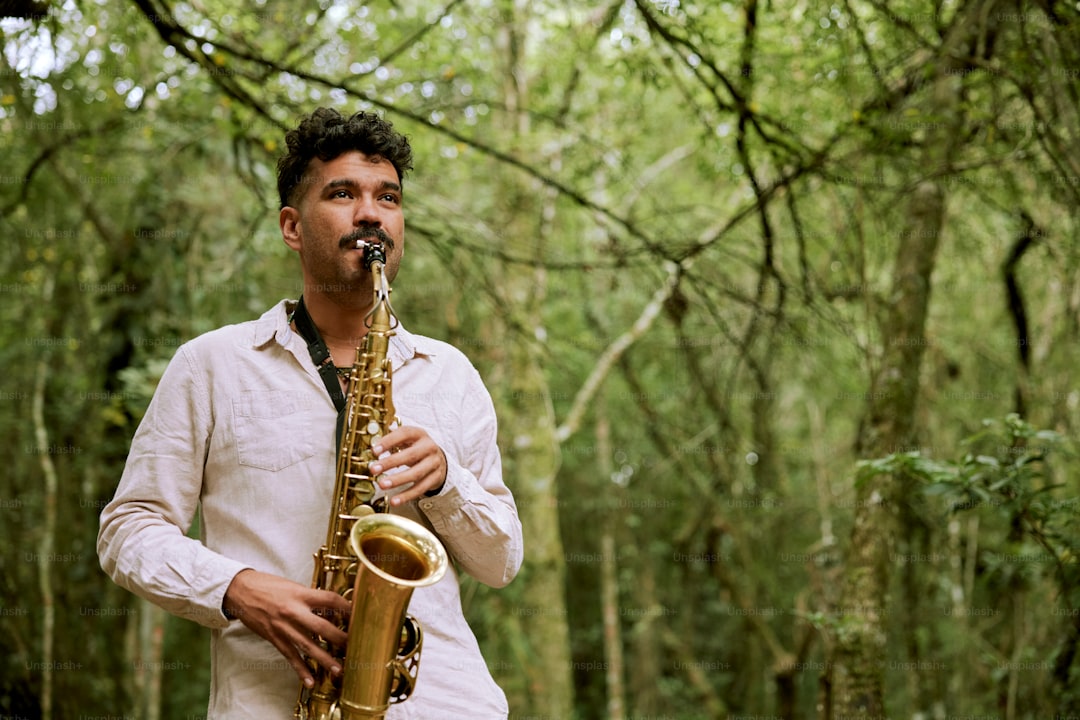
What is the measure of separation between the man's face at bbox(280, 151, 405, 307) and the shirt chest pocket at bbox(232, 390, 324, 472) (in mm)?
280

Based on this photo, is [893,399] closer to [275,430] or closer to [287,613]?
[275,430]

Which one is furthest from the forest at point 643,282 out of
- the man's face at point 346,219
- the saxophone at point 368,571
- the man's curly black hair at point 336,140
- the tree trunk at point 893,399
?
the saxophone at point 368,571

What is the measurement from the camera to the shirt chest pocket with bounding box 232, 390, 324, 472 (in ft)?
6.49

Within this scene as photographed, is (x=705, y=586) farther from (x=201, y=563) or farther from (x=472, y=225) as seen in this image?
(x=201, y=563)

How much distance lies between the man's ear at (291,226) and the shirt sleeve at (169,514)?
36cm

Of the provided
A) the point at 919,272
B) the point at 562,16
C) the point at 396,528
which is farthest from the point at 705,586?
the point at 396,528

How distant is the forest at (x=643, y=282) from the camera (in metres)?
3.99

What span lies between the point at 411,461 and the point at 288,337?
0.50 m

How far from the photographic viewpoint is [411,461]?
1.83 meters

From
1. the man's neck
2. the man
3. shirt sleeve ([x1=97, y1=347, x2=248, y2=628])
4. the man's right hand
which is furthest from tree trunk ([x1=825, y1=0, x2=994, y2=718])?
shirt sleeve ([x1=97, y1=347, x2=248, y2=628])

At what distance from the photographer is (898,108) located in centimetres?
440

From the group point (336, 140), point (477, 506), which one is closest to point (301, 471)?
point (477, 506)

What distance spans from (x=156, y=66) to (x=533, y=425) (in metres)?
3.96

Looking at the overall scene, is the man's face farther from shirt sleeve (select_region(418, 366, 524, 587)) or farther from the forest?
the forest
